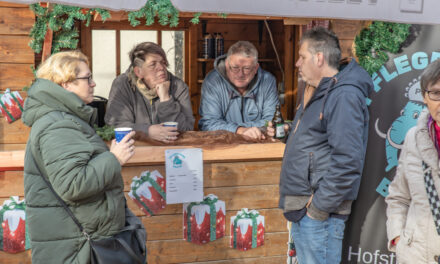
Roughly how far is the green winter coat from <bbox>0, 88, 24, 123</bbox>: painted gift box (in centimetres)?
141

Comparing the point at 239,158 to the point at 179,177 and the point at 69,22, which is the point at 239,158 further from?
the point at 69,22

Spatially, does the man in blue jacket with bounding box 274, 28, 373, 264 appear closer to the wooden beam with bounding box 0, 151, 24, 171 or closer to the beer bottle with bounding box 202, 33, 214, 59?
the wooden beam with bounding box 0, 151, 24, 171

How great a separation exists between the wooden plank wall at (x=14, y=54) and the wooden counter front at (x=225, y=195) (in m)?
0.97

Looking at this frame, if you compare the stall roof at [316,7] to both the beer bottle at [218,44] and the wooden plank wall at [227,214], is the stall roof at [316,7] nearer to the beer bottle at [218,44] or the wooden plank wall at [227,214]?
the wooden plank wall at [227,214]

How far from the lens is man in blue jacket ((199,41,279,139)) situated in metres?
4.44

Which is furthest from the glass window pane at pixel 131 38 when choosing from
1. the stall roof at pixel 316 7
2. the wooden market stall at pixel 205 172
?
the stall roof at pixel 316 7

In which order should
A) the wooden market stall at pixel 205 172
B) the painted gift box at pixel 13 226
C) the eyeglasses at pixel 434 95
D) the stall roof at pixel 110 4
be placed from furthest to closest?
the wooden market stall at pixel 205 172 → the painted gift box at pixel 13 226 → the stall roof at pixel 110 4 → the eyeglasses at pixel 434 95

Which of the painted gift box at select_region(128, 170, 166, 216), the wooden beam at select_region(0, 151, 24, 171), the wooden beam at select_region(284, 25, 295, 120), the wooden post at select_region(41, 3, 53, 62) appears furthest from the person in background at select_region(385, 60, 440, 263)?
the wooden beam at select_region(284, 25, 295, 120)

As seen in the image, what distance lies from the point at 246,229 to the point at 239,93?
1.18 m

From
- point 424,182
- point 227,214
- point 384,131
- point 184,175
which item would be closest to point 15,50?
point 184,175

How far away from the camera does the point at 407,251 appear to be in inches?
95.1

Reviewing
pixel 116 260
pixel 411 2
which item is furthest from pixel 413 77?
pixel 116 260

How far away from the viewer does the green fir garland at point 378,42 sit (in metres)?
Answer: 3.71

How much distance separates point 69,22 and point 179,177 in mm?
1409
